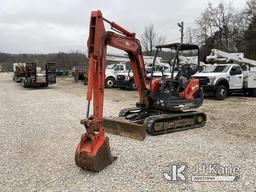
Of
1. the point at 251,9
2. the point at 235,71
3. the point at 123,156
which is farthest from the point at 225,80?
the point at 251,9

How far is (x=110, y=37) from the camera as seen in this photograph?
597 centimetres

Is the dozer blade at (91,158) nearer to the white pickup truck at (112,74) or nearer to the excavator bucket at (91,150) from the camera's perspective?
the excavator bucket at (91,150)

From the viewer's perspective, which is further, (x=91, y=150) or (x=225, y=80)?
(x=225, y=80)

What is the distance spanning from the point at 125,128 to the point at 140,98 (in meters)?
1.26

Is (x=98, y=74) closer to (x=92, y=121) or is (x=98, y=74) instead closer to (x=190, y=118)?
(x=92, y=121)

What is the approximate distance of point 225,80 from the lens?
15305 mm

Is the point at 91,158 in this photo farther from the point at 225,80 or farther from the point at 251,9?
the point at 251,9

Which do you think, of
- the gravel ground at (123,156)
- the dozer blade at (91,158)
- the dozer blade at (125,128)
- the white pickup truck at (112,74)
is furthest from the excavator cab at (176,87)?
the white pickup truck at (112,74)

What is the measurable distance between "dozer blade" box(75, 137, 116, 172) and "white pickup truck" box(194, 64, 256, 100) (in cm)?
1101

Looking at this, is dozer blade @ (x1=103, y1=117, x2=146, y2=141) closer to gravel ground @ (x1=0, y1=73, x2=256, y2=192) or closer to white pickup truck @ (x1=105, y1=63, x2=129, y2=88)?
gravel ground @ (x1=0, y1=73, x2=256, y2=192)

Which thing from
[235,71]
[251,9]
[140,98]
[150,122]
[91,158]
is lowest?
[91,158]

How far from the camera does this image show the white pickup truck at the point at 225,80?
14953 millimetres

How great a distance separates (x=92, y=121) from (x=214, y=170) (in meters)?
2.24

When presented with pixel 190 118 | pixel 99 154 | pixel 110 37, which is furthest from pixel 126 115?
pixel 99 154
